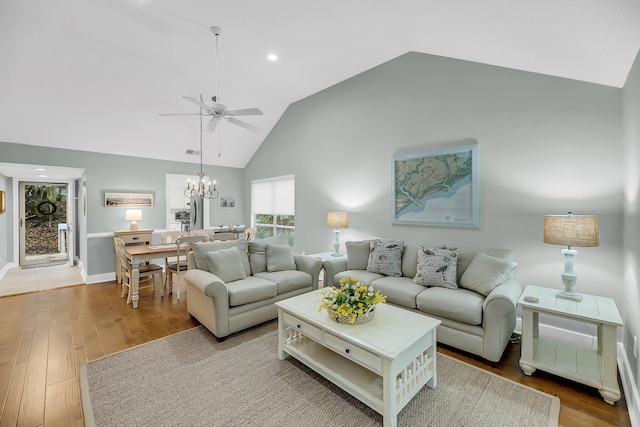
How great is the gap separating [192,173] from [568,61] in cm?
656

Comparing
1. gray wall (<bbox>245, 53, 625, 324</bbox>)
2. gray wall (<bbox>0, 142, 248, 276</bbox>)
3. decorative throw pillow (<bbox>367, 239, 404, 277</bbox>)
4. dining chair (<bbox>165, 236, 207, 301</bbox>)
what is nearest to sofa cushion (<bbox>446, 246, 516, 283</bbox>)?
gray wall (<bbox>245, 53, 625, 324</bbox>)

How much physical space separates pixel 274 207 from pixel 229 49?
3.43 metres

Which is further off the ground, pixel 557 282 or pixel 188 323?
pixel 557 282

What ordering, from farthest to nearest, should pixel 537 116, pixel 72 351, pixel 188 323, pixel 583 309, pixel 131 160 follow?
1. pixel 131 160
2. pixel 188 323
3. pixel 537 116
4. pixel 72 351
5. pixel 583 309

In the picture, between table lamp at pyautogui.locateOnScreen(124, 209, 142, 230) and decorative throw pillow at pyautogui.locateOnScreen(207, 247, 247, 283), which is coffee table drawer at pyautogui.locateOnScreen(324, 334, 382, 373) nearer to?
decorative throw pillow at pyautogui.locateOnScreen(207, 247, 247, 283)

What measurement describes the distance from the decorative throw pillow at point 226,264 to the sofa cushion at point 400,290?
5.38ft

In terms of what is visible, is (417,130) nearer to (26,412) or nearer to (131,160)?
(26,412)

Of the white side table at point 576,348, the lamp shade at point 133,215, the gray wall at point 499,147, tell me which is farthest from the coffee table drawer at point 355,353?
the lamp shade at point 133,215

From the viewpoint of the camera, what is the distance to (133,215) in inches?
211

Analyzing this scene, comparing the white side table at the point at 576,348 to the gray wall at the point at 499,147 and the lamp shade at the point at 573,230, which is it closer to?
the lamp shade at the point at 573,230

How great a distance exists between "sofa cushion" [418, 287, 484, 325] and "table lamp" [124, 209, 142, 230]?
5348 millimetres

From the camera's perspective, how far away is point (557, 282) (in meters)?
2.79

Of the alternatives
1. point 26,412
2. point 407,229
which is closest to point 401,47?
point 407,229

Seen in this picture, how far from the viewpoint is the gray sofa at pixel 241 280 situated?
9.25ft
